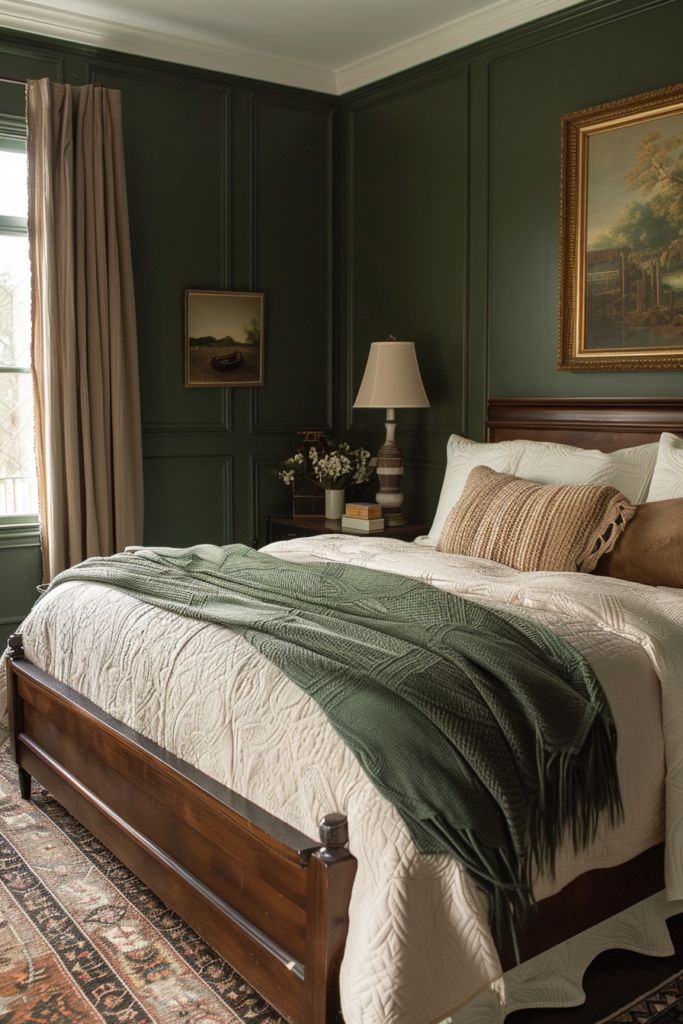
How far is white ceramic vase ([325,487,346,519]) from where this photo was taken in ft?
16.5

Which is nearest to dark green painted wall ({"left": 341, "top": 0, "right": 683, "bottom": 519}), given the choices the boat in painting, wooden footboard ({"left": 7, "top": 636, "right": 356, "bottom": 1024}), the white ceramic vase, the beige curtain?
the white ceramic vase

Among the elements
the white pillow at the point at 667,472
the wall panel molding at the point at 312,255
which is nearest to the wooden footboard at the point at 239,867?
the white pillow at the point at 667,472

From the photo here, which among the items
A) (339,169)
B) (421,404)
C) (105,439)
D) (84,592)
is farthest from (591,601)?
(339,169)

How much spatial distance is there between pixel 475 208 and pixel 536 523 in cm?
197

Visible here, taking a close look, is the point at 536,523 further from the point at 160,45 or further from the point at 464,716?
the point at 160,45

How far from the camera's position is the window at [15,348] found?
4594mm

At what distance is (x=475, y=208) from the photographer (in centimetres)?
463

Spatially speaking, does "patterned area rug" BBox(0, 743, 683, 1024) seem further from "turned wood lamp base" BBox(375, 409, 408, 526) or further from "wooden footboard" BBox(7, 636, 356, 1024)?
"turned wood lamp base" BBox(375, 409, 408, 526)

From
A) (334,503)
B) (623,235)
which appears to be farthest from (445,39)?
(334,503)

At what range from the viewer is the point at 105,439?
4.63 meters

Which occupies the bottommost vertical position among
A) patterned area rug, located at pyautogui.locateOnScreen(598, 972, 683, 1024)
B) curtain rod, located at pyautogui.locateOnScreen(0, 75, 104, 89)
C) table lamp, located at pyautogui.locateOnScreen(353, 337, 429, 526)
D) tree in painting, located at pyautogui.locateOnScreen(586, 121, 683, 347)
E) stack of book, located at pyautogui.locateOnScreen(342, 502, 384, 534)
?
patterned area rug, located at pyautogui.locateOnScreen(598, 972, 683, 1024)

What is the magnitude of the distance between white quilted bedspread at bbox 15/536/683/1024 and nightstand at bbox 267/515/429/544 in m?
1.44

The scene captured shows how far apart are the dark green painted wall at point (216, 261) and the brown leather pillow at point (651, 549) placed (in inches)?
99.2

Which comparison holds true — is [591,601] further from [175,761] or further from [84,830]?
[84,830]
